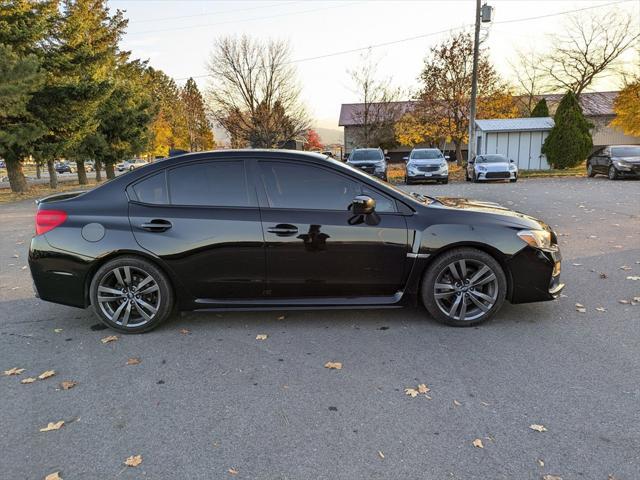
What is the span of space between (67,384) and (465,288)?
336cm

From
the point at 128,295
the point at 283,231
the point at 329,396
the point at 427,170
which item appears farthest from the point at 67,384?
the point at 427,170

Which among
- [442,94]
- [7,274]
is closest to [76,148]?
[7,274]

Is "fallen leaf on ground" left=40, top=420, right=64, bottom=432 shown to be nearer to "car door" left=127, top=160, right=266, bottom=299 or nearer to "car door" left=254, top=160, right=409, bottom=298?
"car door" left=127, top=160, right=266, bottom=299

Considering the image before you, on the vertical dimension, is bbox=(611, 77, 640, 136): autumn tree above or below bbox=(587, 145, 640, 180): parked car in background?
above

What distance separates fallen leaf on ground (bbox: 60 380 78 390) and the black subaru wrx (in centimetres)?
91

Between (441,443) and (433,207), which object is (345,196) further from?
(441,443)

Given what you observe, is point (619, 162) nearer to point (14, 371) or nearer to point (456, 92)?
point (456, 92)

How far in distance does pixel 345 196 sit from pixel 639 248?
5680 mm

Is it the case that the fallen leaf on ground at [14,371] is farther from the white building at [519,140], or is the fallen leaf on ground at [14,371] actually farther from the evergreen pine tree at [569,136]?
the white building at [519,140]

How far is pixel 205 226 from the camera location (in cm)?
418

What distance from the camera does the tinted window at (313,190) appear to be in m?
4.25

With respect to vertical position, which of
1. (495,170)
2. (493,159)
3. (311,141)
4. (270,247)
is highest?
(311,141)

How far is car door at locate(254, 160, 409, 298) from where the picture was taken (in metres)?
4.17

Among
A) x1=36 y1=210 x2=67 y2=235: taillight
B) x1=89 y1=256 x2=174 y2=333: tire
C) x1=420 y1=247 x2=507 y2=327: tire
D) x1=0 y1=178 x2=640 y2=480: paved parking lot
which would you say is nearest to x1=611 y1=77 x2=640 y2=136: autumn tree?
x1=0 y1=178 x2=640 y2=480: paved parking lot
